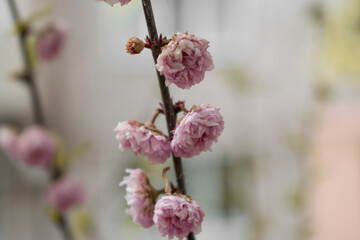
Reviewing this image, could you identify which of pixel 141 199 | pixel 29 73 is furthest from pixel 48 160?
pixel 141 199

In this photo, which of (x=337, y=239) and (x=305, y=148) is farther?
(x=337, y=239)

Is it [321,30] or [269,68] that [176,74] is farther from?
[269,68]

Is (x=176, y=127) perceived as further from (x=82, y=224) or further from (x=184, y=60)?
(x=82, y=224)

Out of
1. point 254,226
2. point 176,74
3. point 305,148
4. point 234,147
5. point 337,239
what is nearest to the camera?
point 176,74

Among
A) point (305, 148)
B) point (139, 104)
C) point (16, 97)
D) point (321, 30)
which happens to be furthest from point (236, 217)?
point (16, 97)

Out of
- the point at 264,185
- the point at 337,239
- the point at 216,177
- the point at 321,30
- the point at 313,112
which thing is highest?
the point at 321,30

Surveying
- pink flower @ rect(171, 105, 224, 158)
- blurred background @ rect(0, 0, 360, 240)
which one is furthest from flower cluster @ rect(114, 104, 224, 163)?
blurred background @ rect(0, 0, 360, 240)
